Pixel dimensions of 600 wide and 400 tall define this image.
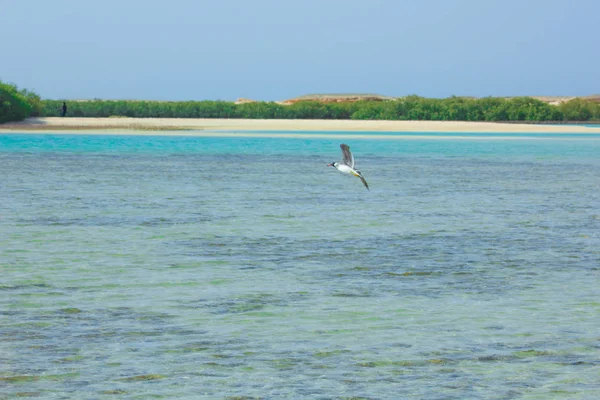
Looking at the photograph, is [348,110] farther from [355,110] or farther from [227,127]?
[227,127]

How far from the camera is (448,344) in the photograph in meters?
11.0

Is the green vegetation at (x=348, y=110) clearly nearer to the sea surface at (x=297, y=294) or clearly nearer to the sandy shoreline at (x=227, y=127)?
the sandy shoreline at (x=227, y=127)

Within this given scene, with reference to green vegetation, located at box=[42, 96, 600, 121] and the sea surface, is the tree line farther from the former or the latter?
the sea surface

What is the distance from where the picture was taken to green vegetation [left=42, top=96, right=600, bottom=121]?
397 feet

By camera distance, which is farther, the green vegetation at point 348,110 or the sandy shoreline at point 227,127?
the green vegetation at point 348,110

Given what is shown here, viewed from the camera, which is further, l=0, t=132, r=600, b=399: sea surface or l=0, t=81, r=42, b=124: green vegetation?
l=0, t=81, r=42, b=124: green vegetation

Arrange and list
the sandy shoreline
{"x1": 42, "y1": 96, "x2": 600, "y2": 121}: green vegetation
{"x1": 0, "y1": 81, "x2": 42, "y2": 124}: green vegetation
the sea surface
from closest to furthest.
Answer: the sea surface, {"x1": 0, "y1": 81, "x2": 42, "y2": 124}: green vegetation, the sandy shoreline, {"x1": 42, "y1": 96, "x2": 600, "y2": 121}: green vegetation

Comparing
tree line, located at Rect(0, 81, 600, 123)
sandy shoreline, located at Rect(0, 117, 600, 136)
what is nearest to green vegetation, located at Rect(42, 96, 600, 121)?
tree line, located at Rect(0, 81, 600, 123)

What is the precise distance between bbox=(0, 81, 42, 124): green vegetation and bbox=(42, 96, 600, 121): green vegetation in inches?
797

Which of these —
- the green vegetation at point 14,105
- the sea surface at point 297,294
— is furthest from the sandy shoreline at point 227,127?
the sea surface at point 297,294

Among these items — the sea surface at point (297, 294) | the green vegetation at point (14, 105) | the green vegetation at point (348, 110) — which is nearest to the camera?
the sea surface at point (297, 294)

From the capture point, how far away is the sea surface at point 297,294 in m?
9.69

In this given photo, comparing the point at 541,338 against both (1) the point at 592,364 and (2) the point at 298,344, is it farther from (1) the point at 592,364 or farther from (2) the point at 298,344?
(2) the point at 298,344

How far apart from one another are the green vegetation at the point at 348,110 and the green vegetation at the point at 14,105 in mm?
20238
